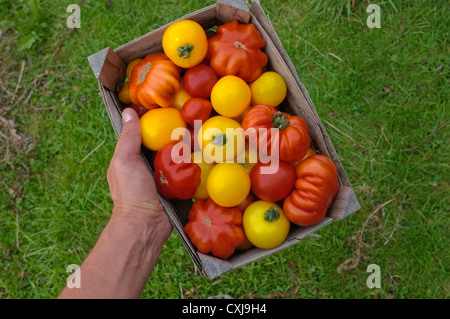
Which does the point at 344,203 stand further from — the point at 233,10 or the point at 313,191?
the point at 233,10

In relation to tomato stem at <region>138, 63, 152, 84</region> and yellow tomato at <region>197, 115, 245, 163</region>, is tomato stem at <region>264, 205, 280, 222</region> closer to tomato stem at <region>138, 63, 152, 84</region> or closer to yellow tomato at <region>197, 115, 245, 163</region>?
yellow tomato at <region>197, 115, 245, 163</region>

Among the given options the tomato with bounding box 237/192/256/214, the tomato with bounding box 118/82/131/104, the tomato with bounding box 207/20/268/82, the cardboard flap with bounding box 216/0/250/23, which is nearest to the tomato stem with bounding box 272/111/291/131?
the tomato with bounding box 207/20/268/82

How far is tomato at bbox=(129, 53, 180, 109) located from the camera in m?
1.81

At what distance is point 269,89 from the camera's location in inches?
73.2

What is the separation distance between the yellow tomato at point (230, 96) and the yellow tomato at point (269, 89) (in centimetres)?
7

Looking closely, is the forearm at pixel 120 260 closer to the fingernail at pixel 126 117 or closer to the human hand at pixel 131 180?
the human hand at pixel 131 180

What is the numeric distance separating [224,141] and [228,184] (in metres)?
0.18

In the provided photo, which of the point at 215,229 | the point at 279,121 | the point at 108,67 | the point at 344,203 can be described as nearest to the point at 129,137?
the point at 108,67

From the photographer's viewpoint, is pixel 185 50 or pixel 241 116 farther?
pixel 241 116

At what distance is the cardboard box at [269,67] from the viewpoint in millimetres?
1741

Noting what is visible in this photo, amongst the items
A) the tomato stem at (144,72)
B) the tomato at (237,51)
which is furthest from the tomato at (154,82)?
the tomato at (237,51)

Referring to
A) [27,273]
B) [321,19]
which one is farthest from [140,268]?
[321,19]

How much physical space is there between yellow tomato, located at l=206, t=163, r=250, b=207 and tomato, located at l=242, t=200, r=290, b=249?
0.08 m

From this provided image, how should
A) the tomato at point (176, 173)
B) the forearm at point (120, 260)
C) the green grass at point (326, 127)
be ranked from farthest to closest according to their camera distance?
1. the green grass at point (326, 127)
2. the tomato at point (176, 173)
3. the forearm at point (120, 260)
